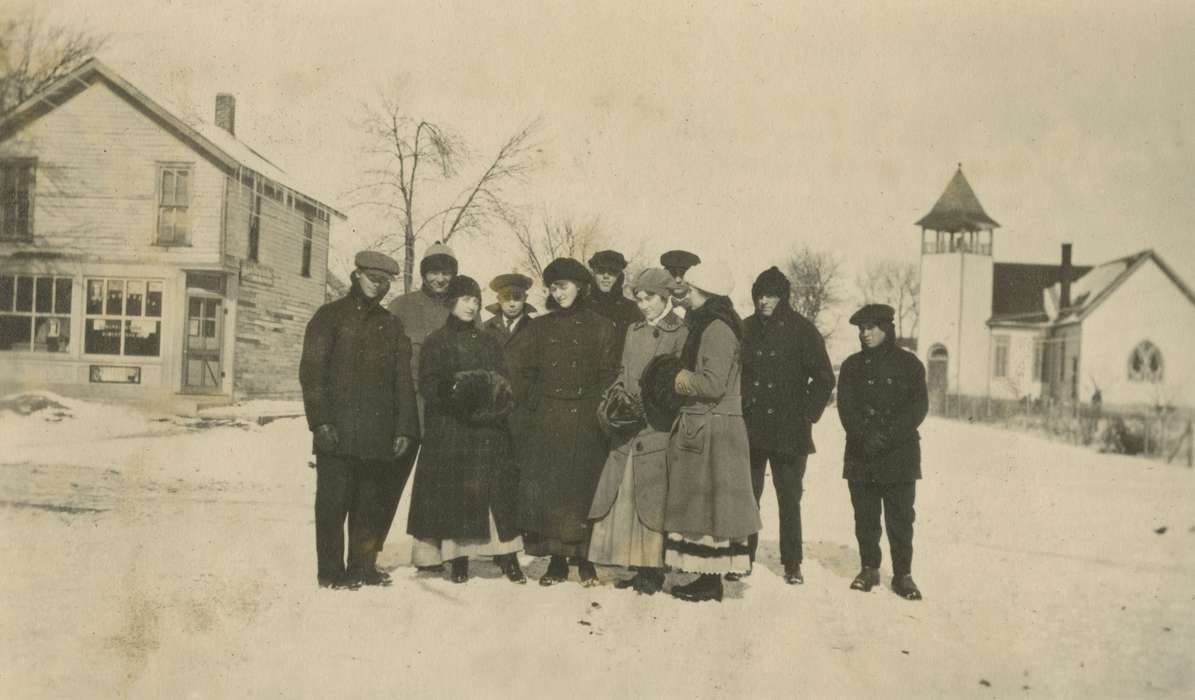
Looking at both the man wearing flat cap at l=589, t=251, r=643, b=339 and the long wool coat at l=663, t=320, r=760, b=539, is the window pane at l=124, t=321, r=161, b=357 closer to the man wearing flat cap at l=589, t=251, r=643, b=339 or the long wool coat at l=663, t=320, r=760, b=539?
the man wearing flat cap at l=589, t=251, r=643, b=339

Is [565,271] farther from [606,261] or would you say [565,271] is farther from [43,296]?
[43,296]

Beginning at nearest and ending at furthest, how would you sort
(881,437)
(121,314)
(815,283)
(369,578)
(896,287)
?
(881,437), (369,578), (896,287), (815,283), (121,314)

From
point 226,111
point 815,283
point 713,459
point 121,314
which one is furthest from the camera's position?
point 226,111

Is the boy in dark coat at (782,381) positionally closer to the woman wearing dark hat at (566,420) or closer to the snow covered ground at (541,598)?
the snow covered ground at (541,598)

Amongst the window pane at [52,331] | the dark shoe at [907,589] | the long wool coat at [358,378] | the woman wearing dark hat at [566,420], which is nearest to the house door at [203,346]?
the window pane at [52,331]

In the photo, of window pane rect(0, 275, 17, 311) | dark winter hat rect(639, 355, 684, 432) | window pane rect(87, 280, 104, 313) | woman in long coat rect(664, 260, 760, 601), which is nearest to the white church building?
woman in long coat rect(664, 260, 760, 601)

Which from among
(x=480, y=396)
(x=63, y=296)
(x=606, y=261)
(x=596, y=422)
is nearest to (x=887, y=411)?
(x=596, y=422)
